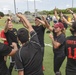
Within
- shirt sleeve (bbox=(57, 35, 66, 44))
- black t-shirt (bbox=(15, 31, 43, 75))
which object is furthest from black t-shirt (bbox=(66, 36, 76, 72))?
shirt sleeve (bbox=(57, 35, 66, 44))

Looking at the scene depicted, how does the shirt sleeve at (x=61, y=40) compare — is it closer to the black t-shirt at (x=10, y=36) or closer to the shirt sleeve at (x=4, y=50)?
the black t-shirt at (x=10, y=36)

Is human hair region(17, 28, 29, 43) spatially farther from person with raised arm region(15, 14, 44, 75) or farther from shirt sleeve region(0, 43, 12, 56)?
shirt sleeve region(0, 43, 12, 56)

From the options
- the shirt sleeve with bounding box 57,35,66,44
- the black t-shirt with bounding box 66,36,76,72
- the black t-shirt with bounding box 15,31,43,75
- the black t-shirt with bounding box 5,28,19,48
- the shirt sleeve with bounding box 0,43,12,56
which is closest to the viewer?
the black t-shirt with bounding box 15,31,43,75

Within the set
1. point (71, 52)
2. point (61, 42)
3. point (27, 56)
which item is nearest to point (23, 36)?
point (27, 56)

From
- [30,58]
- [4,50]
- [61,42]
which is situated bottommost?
[61,42]

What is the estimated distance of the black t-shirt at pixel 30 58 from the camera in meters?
4.62

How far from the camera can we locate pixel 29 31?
4891 mm

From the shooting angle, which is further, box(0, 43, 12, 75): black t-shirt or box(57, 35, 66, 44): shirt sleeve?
box(57, 35, 66, 44): shirt sleeve

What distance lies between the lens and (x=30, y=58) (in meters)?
4.67

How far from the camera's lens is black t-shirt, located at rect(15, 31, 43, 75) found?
4621 millimetres

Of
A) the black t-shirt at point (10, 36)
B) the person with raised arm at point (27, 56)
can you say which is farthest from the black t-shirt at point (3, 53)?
the black t-shirt at point (10, 36)

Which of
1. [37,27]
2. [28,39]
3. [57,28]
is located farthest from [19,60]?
[37,27]

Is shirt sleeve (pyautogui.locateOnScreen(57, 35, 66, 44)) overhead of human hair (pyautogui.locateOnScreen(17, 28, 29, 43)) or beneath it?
beneath

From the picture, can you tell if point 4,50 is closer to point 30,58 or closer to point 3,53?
point 3,53
